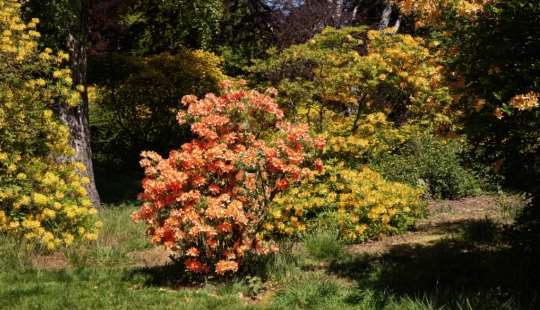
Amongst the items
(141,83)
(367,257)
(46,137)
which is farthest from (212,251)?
(141,83)

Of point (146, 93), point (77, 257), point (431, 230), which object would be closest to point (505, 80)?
point (431, 230)

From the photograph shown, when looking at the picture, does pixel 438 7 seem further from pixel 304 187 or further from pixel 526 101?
pixel 304 187

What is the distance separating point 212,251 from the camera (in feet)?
16.7

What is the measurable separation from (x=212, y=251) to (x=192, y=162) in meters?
0.94

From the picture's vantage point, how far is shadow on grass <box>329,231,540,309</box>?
159 inches

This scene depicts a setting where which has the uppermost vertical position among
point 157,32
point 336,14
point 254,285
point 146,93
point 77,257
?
point 336,14

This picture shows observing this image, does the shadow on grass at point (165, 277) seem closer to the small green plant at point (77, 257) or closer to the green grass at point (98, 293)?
the green grass at point (98, 293)

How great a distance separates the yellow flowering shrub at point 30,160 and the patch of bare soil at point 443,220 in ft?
11.3

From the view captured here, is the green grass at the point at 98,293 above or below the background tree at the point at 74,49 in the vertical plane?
below

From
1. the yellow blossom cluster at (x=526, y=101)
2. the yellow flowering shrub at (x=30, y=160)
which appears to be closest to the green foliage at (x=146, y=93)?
the yellow flowering shrub at (x=30, y=160)

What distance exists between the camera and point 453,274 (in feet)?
15.7

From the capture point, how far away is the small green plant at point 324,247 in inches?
228

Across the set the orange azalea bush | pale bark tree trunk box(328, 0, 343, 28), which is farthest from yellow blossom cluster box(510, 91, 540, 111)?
pale bark tree trunk box(328, 0, 343, 28)

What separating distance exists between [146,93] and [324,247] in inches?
324
